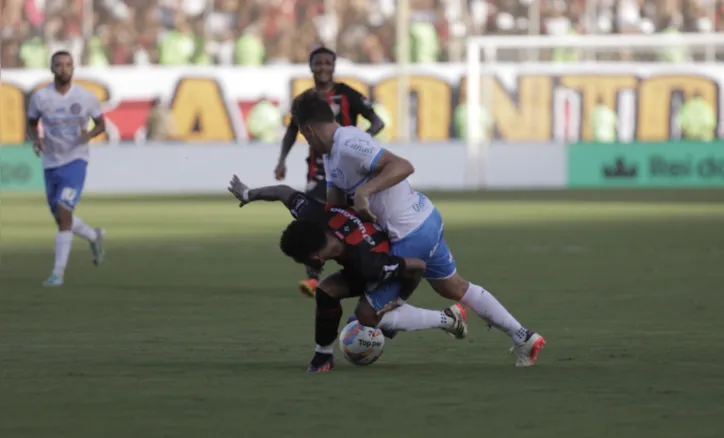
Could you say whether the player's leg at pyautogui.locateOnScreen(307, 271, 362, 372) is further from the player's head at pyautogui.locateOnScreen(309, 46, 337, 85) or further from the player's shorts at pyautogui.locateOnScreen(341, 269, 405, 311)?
the player's head at pyautogui.locateOnScreen(309, 46, 337, 85)

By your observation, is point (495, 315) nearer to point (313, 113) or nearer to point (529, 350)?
point (529, 350)

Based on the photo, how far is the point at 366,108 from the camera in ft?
47.1

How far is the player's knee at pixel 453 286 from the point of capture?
966cm

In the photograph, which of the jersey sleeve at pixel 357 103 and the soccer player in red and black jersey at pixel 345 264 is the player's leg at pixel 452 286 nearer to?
the soccer player in red and black jersey at pixel 345 264

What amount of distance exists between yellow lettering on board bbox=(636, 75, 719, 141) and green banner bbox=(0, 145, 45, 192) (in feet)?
49.9

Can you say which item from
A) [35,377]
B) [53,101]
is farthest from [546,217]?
[35,377]

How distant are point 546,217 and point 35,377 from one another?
62.9 feet

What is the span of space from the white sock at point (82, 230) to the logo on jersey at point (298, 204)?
284 inches

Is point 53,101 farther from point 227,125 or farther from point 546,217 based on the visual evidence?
point 227,125

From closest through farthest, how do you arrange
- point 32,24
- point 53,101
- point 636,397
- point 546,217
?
1. point 636,397
2. point 53,101
3. point 546,217
4. point 32,24

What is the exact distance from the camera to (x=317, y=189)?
14.3 metres

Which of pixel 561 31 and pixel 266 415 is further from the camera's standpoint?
pixel 561 31

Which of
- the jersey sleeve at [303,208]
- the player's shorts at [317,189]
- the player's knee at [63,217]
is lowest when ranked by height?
the player's knee at [63,217]

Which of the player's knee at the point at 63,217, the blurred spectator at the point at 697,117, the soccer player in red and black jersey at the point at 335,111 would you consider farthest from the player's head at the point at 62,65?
the blurred spectator at the point at 697,117
